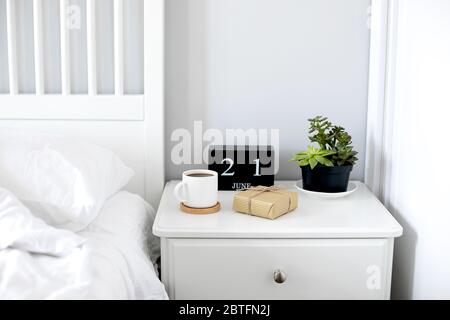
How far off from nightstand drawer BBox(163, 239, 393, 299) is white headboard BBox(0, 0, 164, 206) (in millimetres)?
385

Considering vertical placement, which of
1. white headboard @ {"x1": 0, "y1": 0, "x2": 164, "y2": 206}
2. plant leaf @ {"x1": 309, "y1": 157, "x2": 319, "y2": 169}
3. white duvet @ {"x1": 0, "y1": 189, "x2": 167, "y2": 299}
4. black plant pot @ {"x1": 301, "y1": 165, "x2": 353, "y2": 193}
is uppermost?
white headboard @ {"x1": 0, "y1": 0, "x2": 164, "y2": 206}

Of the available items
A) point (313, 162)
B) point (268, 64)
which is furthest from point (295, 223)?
point (268, 64)

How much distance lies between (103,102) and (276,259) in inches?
26.1

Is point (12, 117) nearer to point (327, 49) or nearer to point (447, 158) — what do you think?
point (327, 49)

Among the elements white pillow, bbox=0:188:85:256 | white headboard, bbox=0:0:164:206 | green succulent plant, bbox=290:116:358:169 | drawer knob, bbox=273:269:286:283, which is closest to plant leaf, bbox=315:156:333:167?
green succulent plant, bbox=290:116:358:169

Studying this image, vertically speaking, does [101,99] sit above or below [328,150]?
above

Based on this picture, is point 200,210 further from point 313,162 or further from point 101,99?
point 101,99

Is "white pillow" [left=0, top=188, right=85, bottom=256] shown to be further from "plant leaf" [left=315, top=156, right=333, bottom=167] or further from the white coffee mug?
"plant leaf" [left=315, top=156, right=333, bottom=167]

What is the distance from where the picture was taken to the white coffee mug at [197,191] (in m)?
1.52

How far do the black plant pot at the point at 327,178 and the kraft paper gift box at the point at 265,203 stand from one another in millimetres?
99

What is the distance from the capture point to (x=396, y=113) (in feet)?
5.41

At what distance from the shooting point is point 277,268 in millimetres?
1458

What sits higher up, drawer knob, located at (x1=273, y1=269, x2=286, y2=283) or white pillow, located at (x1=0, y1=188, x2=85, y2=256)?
white pillow, located at (x1=0, y1=188, x2=85, y2=256)

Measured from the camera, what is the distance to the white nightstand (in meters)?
1.44
